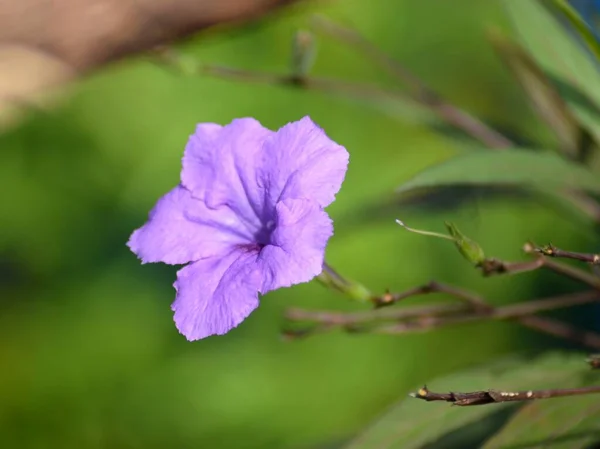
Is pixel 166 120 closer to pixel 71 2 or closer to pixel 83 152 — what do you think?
pixel 83 152

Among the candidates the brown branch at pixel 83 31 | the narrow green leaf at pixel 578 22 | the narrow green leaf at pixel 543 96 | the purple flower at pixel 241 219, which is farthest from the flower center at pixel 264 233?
the brown branch at pixel 83 31

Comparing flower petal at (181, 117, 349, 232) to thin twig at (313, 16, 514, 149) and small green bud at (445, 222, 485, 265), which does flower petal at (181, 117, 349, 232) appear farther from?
thin twig at (313, 16, 514, 149)

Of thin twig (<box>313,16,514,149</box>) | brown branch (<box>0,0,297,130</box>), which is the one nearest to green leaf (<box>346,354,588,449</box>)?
thin twig (<box>313,16,514,149</box>)

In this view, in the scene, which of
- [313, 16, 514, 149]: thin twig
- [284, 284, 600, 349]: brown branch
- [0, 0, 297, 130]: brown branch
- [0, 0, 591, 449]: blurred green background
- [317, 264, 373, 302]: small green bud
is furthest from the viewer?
[0, 0, 297, 130]: brown branch

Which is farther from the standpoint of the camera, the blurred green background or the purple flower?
the blurred green background

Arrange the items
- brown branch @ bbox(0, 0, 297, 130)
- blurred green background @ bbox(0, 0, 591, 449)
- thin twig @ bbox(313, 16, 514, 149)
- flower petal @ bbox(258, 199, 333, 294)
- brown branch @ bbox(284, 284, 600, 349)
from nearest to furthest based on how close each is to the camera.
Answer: flower petal @ bbox(258, 199, 333, 294), brown branch @ bbox(284, 284, 600, 349), thin twig @ bbox(313, 16, 514, 149), blurred green background @ bbox(0, 0, 591, 449), brown branch @ bbox(0, 0, 297, 130)

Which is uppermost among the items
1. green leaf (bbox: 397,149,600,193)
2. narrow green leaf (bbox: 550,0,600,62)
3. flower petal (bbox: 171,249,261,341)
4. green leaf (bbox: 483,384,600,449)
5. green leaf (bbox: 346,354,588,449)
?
narrow green leaf (bbox: 550,0,600,62)

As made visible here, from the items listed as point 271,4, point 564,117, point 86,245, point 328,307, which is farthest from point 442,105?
point 271,4
